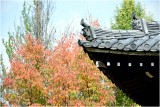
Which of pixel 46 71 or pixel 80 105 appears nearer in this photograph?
pixel 80 105

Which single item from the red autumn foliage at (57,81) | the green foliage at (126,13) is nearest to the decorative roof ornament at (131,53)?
the red autumn foliage at (57,81)

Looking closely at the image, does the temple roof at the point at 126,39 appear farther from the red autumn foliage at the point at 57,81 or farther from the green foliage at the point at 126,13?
the green foliage at the point at 126,13

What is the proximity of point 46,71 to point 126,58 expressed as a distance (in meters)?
11.1

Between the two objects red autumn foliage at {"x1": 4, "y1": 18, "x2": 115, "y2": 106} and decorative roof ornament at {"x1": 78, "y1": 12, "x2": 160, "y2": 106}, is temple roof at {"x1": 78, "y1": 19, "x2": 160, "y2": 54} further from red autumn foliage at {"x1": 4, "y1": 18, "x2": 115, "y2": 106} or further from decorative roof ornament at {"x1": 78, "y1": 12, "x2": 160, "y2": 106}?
red autumn foliage at {"x1": 4, "y1": 18, "x2": 115, "y2": 106}

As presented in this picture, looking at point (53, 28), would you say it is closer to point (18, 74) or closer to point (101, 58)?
point (18, 74)

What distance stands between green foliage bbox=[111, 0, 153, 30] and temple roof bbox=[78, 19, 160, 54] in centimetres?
1734

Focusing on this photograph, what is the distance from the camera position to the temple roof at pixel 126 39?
138 inches

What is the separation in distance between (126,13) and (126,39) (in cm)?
1913

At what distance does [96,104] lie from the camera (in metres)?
13.5

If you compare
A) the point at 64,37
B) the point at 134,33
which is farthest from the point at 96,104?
the point at 134,33

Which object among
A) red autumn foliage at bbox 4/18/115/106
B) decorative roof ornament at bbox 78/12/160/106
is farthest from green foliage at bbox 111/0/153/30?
decorative roof ornament at bbox 78/12/160/106

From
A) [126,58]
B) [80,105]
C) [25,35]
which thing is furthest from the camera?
[25,35]

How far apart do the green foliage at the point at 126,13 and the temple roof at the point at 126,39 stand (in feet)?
56.9

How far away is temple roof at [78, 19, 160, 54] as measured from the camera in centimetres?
350
